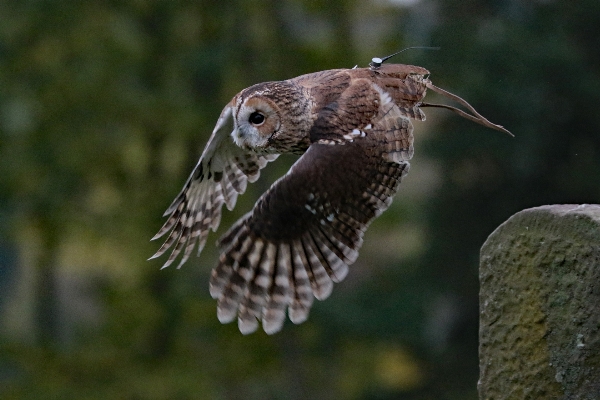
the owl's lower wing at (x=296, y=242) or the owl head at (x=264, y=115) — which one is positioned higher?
the owl head at (x=264, y=115)

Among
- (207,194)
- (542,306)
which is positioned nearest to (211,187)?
(207,194)

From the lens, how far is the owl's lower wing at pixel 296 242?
4078 mm

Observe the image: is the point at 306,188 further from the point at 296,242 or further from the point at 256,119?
the point at 256,119

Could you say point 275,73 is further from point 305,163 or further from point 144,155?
point 305,163

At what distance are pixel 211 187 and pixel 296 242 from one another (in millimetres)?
1061

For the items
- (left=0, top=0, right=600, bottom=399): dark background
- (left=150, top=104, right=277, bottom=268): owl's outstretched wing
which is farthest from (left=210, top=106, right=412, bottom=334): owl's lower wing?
(left=0, top=0, right=600, bottom=399): dark background

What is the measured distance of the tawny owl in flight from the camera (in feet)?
13.5

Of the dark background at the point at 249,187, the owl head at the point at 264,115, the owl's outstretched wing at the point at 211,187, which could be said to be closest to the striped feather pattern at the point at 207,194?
the owl's outstretched wing at the point at 211,187

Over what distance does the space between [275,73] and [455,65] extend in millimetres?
2449

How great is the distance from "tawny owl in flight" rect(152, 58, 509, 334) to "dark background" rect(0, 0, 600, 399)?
6.50 metres

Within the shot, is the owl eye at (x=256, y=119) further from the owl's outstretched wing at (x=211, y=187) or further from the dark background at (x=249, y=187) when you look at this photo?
the dark background at (x=249, y=187)

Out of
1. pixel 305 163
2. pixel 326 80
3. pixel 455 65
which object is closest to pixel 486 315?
pixel 305 163

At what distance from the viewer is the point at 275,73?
40.7 ft

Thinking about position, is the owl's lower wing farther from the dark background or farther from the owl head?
the dark background
